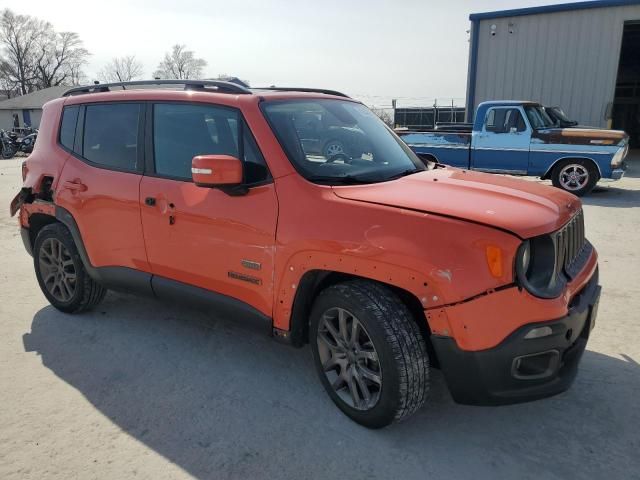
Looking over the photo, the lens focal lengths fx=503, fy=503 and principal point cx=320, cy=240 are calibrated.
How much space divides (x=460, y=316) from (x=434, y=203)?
60 cm

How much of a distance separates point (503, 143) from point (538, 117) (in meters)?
0.96

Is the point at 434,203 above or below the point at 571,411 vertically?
above

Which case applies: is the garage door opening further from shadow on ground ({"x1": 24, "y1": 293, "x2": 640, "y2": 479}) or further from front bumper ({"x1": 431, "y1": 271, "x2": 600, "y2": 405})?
front bumper ({"x1": 431, "y1": 271, "x2": 600, "y2": 405})

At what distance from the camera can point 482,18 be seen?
58.4 ft

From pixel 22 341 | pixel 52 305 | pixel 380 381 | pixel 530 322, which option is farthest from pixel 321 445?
pixel 52 305

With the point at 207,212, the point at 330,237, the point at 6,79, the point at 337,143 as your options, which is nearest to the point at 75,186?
the point at 207,212

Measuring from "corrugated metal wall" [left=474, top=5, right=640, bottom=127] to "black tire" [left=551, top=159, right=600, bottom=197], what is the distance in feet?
27.4

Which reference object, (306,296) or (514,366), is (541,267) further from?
(306,296)

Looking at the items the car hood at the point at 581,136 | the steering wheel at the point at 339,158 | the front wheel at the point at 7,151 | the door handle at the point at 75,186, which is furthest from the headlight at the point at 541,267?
the front wheel at the point at 7,151

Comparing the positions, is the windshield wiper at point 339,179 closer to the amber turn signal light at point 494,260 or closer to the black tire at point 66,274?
the amber turn signal light at point 494,260

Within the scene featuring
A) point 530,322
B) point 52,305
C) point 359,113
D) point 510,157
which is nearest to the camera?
point 530,322

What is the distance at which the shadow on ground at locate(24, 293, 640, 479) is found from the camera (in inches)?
99.8

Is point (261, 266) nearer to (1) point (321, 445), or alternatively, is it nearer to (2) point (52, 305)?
(1) point (321, 445)

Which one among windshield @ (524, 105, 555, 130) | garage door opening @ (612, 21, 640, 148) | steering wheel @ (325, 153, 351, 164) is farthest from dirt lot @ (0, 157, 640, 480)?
garage door opening @ (612, 21, 640, 148)
